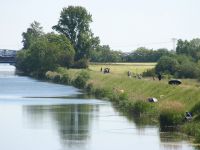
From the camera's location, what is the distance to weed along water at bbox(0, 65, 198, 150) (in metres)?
46.1

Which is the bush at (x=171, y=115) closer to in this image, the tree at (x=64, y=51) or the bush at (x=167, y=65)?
the bush at (x=167, y=65)

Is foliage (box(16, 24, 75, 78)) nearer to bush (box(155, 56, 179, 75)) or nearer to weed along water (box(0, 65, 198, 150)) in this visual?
bush (box(155, 56, 179, 75))

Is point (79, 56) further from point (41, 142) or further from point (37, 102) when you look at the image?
point (41, 142)

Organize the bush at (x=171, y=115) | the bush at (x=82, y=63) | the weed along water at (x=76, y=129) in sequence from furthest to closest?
the bush at (x=82, y=63) < the bush at (x=171, y=115) < the weed along water at (x=76, y=129)

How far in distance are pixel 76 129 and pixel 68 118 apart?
26.9 ft

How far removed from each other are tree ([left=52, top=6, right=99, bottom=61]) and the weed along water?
69.0 m

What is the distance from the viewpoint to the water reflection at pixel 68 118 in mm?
50188

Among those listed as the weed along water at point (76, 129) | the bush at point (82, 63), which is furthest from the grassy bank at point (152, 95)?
the bush at point (82, 63)

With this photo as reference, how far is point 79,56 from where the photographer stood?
504 ft

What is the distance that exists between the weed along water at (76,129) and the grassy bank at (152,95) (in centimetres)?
129

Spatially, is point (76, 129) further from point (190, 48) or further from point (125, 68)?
point (125, 68)

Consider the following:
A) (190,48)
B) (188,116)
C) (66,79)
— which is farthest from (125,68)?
(188,116)

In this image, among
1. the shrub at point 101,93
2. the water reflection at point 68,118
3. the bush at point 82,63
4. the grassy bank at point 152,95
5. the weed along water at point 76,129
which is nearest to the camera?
the weed along water at point 76,129

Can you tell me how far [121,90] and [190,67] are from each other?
75.7 feet
